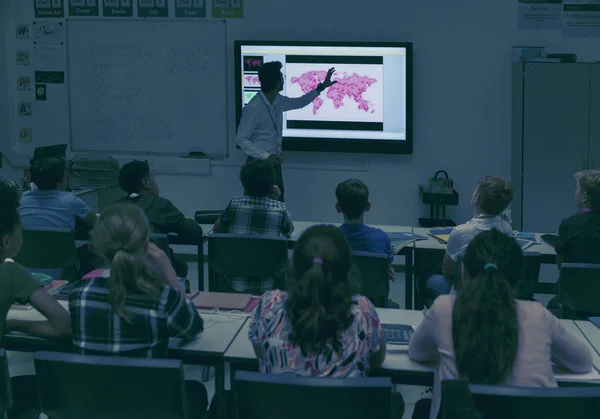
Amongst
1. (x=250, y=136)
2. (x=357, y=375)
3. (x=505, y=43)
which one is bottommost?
(x=357, y=375)

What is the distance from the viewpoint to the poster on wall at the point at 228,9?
6.59 m

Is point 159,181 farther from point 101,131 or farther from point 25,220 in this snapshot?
point 25,220

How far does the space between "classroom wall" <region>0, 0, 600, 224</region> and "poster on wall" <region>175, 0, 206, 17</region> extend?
286mm

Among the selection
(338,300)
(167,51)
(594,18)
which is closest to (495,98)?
(594,18)

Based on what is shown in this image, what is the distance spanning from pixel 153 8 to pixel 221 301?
451 centimetres

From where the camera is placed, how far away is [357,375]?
203 centimetres

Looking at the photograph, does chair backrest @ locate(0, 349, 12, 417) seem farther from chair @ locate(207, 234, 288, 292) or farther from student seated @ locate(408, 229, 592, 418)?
chair @ locate(207, 234, 288, 292)

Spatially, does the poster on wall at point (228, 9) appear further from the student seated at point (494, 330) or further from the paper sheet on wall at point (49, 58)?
the student seated at point (494, 330)

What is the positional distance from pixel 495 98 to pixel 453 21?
77cm

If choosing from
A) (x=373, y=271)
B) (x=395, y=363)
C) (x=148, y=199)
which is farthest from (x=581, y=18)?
(x=395, y=363)

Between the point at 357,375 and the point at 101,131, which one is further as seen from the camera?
the point at 101,131

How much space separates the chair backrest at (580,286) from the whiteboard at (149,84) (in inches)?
165

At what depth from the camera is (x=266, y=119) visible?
5.92 metres

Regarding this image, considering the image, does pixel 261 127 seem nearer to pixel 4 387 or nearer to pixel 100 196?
pixel 100 196
